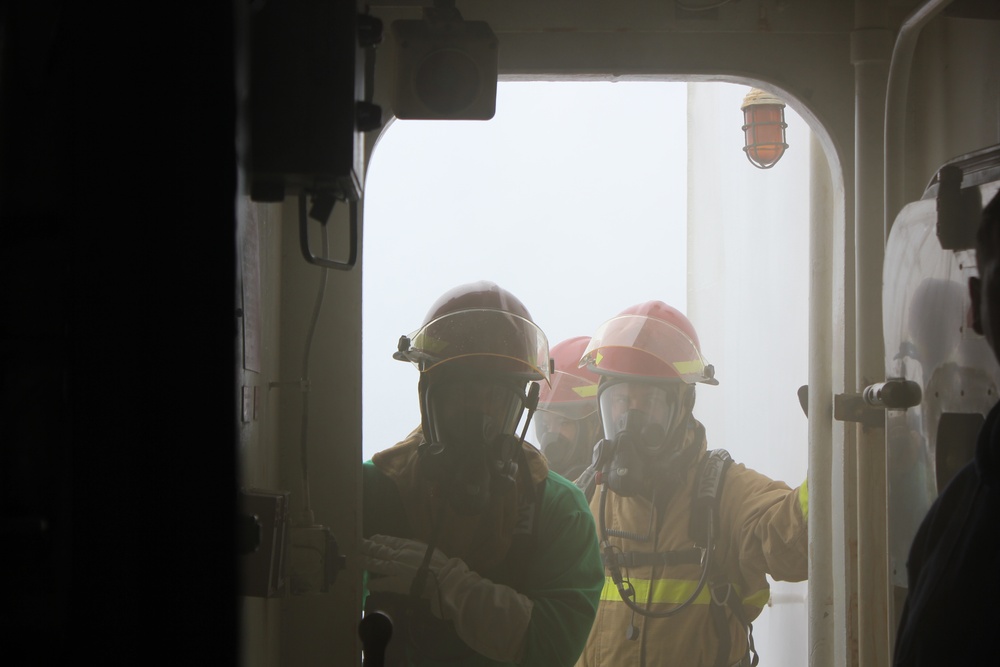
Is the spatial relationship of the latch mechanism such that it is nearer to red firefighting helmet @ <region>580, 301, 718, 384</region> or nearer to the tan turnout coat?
the tan turnout coat

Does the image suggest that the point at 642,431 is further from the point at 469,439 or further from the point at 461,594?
the point at 461,594

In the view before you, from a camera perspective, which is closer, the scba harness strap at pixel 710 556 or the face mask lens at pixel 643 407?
the scba harness strap at pixel 710 556

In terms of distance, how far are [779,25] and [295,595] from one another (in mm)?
1742

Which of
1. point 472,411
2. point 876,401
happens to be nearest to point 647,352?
point 472,411

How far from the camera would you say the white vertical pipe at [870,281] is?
2021 millimetres

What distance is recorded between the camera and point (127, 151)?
0.53m

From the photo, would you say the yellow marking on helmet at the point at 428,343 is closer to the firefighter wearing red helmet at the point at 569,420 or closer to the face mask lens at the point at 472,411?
the face mask lens at the point at 472,411

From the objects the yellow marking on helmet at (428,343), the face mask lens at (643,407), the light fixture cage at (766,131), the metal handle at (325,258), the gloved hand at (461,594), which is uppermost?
the light fixture cage at (766,131)

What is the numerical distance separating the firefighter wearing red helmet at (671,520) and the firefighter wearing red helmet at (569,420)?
68 cm

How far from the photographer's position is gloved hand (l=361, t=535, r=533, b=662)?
2273 mm

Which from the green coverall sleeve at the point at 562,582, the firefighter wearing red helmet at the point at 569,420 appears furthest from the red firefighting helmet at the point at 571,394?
the green coverall sleeve at the point at 562,582

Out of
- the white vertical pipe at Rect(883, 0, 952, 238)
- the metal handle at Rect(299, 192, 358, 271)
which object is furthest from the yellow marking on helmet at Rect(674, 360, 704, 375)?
the metal handle at Rect(299, 192, 358, 271)

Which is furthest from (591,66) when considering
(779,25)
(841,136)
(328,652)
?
(328,652)

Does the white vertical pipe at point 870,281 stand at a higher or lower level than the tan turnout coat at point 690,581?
higher
